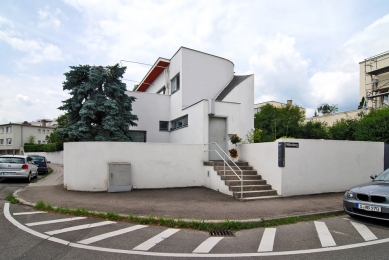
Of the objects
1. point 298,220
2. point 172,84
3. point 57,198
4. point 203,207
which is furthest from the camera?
point 172,84

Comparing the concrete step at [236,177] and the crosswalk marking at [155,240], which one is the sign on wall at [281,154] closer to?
the concrete step at [236,177]

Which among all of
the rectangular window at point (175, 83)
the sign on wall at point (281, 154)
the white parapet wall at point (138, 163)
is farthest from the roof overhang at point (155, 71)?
the sign on wall at point (281, 154)

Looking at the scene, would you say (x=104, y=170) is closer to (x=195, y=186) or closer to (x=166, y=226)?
(x=195, y=186)

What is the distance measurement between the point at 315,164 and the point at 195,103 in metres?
6.55

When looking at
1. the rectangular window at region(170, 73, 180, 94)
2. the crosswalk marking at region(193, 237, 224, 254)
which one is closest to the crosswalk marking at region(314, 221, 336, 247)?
the crosswalk marking at region(193, 237, 224, 254)

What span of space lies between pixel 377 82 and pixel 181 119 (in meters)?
30.5

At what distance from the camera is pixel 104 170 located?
10758 millimetres

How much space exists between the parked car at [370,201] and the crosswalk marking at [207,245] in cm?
364

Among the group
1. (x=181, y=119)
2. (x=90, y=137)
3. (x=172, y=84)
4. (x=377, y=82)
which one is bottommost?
(x=90, y=137)

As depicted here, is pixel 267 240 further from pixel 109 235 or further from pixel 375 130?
pixel 375 130

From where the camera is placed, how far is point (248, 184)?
10.5 m

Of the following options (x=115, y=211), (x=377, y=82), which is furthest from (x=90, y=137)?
(x=377, y=82)

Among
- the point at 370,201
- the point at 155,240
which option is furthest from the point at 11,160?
the point at 370,201

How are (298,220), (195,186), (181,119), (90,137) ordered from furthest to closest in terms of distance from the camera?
(181,119), (90,137), (195,186), (298,220)
